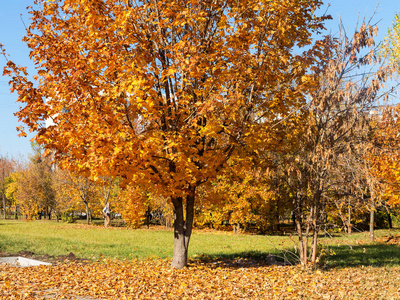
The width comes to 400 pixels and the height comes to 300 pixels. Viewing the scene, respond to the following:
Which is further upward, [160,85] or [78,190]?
[160,85]

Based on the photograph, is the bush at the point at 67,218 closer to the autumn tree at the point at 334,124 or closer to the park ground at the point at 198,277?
the park ground at the point at 198,277

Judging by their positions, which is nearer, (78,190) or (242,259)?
(242,259)

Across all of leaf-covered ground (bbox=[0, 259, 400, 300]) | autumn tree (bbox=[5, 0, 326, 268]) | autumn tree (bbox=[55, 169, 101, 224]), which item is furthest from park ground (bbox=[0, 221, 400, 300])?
autumn tree (bbox=[55, 169, 101, 224])

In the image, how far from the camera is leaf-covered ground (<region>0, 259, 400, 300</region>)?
18.2 ft

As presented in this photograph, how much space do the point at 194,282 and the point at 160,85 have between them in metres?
4.35

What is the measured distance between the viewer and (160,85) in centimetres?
777

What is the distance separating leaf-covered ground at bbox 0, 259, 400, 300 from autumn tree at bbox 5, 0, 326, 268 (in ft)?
3.84

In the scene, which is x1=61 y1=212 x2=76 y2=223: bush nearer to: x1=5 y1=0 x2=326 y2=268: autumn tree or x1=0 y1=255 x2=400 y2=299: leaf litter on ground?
x1=0 y1=255 x2=400 y2=299: leaf litter on ground

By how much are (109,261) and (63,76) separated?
205 inches

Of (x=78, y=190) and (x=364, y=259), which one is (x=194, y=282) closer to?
(x=364, y=259)

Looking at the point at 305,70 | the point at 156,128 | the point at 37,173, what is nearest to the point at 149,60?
the point at 156,128

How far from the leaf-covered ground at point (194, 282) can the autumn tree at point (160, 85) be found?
117 centimetres

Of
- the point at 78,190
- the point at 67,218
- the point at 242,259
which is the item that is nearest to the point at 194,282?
the point at 242,259

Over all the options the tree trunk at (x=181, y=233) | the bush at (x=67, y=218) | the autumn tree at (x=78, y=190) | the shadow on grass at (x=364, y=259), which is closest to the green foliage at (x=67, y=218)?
the bush at (x=67, y=218)
